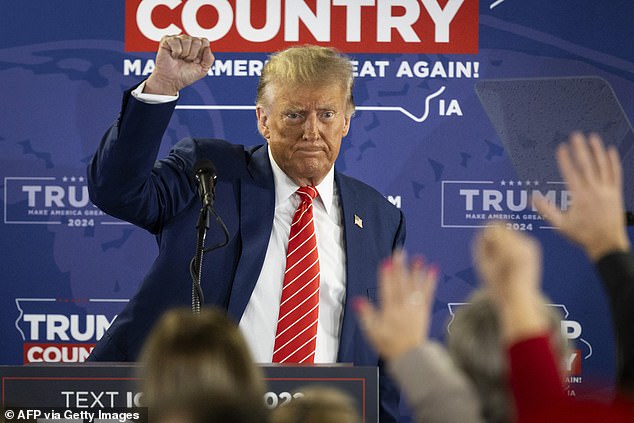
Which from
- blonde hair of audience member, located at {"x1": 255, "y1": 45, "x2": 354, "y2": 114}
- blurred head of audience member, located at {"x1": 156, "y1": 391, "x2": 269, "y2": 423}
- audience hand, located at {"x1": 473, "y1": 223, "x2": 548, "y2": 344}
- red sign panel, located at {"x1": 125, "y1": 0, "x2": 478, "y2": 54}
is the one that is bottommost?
blurred head of audience member, located at {"x1": 156, "y1": 391, "x2": 269, "y2": 423}

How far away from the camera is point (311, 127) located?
3.69 meters

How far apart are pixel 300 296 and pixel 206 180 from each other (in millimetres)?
624

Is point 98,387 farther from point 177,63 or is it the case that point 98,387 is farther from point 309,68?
point 309,68

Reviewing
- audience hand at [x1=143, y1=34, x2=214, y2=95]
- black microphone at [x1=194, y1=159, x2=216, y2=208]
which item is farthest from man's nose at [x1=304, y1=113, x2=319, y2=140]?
black microphone at [x1=194, y1=159, x2=216, y2=208]

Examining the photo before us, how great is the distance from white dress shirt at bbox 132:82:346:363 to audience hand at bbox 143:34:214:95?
A: 3 cm

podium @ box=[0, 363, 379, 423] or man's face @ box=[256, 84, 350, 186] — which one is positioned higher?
man's face @ box=[256, 84, 350, 186]

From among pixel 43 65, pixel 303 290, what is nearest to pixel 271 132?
pixel 303 290

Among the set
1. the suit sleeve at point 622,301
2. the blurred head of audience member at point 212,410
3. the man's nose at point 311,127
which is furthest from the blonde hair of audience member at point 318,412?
the man's nose at point 311,127

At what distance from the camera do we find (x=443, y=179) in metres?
5.58

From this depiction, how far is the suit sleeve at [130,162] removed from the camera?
3146mm

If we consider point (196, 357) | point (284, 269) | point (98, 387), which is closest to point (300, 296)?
point (284, 269)

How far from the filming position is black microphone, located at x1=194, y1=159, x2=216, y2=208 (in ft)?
9.60

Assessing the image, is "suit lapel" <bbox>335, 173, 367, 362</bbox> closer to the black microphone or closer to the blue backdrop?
the black microphone

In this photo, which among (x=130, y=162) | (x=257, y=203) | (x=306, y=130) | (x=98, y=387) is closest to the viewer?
(x=98, y=387)
